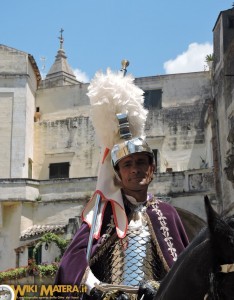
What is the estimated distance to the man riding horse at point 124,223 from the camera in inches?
199

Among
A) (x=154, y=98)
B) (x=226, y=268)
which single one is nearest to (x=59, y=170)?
(x=154, y=98)

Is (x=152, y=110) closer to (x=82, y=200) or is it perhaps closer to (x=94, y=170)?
(x=94, y=170)

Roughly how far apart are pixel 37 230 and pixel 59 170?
6121mm

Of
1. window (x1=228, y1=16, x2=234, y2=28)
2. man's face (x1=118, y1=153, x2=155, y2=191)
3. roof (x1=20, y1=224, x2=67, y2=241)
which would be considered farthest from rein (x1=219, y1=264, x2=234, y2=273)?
roof (x1=20, y1=224, x2=67, y2=241)

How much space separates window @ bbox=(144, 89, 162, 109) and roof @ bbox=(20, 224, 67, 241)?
8.44 m

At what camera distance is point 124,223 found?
5242 millimetres

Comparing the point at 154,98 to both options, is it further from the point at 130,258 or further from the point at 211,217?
the point at 211,217

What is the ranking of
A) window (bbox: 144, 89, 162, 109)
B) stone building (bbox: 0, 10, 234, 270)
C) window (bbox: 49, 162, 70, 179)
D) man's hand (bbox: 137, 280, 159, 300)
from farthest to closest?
window (bbox: 49, 162, 70, 179), window (bbox: 144, 89, 162, 109), stone building (bbox: 0, 10, 234, 270), man's hand (bbox: 137, 280, 159, 300)

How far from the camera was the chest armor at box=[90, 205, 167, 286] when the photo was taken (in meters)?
5.03

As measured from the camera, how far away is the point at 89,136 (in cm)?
3334

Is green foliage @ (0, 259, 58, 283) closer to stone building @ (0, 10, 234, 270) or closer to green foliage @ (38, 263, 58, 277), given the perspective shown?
green foliage @ (38, 263, 58, 277)

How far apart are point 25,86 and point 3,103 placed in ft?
4.82

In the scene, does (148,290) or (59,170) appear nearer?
(148,290)

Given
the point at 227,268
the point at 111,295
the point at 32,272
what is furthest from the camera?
the point at 32,272
